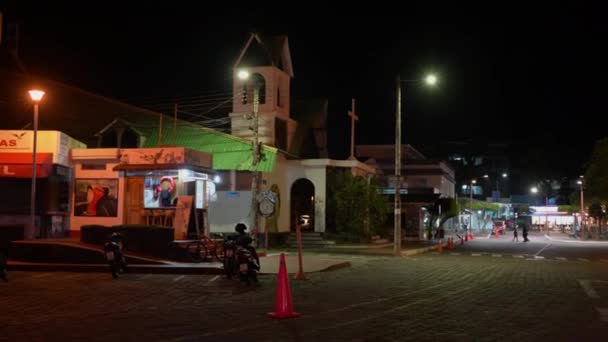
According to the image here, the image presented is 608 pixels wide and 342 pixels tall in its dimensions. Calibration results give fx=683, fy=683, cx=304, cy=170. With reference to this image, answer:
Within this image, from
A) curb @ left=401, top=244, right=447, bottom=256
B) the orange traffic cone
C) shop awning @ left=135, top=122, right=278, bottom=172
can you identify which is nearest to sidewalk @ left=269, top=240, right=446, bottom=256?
curb @ left=401, top=244, right=447, bottom=256

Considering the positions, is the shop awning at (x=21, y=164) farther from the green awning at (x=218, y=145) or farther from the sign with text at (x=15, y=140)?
the green awning at (x=218, y=145)

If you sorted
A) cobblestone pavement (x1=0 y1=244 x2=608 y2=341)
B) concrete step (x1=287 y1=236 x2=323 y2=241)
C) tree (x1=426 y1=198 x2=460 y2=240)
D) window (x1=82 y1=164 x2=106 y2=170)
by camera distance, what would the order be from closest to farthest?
1. cobblestone pavement (x1=0 y1=244 x2=608 y2=341)
2. window (x1=82 y1=164 x2=106 y2=170)
3. concrete step (x1=287 y1=236 x2=323 y2=241)
4. tree (x1=426 y1=198 x2=460 y2=240)

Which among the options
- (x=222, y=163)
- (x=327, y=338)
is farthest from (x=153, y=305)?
(x=222, y=163)

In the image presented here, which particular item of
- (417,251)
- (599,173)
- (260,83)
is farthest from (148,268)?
(599,173)

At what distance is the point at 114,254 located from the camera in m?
18.2

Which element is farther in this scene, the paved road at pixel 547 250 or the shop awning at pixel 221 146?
the shop awning at pixel 221 146

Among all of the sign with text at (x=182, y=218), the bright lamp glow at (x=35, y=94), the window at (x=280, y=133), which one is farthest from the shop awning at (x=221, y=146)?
the bright lamp glow at (x=35, y=94)

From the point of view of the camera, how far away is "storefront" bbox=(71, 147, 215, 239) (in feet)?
91.8

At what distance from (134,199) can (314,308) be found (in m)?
19.5

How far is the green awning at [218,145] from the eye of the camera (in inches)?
1405

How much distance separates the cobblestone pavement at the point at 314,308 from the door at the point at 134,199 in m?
10.6

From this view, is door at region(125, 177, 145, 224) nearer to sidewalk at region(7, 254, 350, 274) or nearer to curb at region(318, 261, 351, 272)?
sidewalk at region(7, 254, 350, 274)

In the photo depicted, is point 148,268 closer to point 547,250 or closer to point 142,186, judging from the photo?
point 142,186

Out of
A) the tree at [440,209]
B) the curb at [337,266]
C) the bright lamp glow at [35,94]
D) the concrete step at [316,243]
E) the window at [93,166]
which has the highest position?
the bright lamp glow at [35,94]
